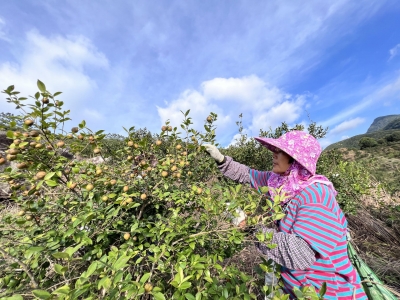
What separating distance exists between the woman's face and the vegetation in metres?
0.42

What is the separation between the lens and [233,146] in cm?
840

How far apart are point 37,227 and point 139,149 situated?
0.78 m

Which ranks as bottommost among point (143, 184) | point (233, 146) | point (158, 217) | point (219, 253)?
point (219, 253)

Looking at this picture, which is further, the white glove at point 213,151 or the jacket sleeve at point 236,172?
the jacket sleeve at point 236,172

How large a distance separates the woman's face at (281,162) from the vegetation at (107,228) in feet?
1.38

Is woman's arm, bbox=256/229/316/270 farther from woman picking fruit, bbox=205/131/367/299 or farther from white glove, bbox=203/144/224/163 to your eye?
white glove, bbox=203/144/224/163

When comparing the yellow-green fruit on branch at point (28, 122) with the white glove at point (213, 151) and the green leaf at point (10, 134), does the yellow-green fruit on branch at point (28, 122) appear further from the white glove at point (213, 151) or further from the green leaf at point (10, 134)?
the white glove at point (213, 151)

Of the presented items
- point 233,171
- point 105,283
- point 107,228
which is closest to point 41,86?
point 107,228

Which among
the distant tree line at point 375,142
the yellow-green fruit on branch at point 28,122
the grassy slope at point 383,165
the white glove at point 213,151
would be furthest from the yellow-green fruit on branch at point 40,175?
the distant tree line at point 375,142

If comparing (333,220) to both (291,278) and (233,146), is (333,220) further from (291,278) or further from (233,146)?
(233,146)

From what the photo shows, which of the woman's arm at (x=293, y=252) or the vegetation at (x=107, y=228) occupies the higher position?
the vegetation at (x=107, y=228)

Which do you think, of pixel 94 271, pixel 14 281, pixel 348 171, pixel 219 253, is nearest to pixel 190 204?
pixel 219 253

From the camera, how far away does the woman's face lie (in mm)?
1646

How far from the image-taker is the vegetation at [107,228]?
93 centimetres
